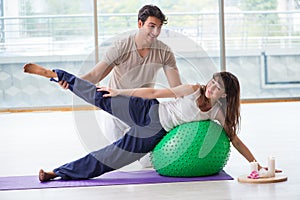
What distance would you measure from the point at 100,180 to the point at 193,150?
539 mm

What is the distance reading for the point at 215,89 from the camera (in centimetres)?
346

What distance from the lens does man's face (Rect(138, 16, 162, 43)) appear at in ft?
12.8

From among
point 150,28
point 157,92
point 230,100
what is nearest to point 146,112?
point 157,92

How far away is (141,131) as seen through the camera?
3.56 meters

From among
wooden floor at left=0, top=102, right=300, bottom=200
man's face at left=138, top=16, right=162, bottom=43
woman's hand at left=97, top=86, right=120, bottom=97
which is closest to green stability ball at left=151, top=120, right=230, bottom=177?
wooden floor at left=0, top=102, right=300, bottom=200

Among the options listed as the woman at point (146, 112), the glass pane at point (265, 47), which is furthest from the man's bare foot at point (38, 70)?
the glass pane at point (265, 47)

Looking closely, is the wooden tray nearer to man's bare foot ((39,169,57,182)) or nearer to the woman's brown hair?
the woman's brown hair

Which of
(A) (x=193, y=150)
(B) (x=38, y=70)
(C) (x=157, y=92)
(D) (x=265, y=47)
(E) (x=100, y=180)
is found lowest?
(E) (x=100, y=180)

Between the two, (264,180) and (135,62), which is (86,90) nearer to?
(135,62)

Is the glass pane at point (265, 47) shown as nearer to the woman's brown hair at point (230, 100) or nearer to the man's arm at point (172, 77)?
the man's arm at point (172, 77)

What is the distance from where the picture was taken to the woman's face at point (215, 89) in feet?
11.4

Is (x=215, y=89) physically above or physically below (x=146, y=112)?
above

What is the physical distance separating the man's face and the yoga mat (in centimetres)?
85

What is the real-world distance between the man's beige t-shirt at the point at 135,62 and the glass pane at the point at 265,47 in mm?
3720
